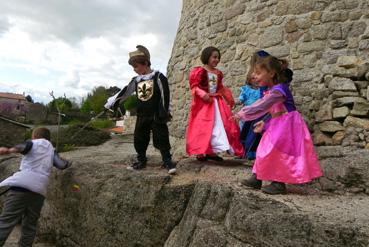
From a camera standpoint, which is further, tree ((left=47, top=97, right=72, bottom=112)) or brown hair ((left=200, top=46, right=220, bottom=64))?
tree ((left=47, top=97, right=72, bottom=112))

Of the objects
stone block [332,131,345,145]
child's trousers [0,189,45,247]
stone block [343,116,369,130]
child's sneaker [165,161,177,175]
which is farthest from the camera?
stone block [332,131,345,145]

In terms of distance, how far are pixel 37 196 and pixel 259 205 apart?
2.32 meters

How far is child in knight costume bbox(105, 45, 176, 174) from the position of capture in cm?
400

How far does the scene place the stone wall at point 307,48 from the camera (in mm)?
4496

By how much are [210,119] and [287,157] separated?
4.46 feet

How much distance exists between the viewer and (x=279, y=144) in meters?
3.02

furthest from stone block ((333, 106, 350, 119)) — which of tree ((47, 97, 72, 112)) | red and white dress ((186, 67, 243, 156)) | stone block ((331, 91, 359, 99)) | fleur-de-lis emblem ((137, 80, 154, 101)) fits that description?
tree ((47, 97, 72, 112))

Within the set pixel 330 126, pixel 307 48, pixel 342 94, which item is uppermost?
pixel 307 48

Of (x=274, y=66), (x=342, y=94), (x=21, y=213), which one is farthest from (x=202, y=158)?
(x=21, y=213)

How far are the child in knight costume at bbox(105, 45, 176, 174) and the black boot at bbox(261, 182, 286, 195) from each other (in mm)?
1209

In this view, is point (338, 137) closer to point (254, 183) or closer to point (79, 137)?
point (254, 183)

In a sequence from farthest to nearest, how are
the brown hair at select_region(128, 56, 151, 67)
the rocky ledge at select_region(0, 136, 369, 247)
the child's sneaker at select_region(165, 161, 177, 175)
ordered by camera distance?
the brown hair at select_region(128, 56, 151, 67), the child's sneaker at select_region(165, 161, 177, 175), the rocky ledge at select_region(0, 136, 369, 247)

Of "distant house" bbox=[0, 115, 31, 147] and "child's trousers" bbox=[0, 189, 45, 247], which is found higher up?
"distant house" bbox=[0, 115, 31, 147]

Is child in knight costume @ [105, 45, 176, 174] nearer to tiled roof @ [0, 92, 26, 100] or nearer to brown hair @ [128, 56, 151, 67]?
brown hair @ [128, 56, 151, 67]
